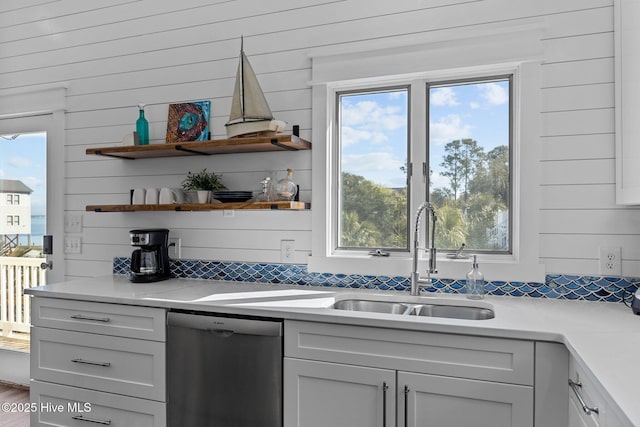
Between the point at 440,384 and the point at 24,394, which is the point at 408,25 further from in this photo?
the point at 24,394

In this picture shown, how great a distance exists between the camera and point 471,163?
2412 millimetres

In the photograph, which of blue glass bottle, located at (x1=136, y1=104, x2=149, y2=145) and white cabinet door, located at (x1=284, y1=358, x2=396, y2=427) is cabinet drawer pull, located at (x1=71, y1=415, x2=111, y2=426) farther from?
blue glass bottle, located at (x1=136, y1=104, x2=149, y2=145)

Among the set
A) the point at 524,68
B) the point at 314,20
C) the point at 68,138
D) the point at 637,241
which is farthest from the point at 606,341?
the point at 68,138

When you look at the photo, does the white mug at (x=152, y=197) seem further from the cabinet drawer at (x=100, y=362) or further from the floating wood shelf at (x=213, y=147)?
the cabinet drawer at (x=100, y=362)

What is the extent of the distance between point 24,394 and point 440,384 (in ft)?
9.94

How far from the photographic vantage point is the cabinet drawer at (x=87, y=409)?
87.0 inches

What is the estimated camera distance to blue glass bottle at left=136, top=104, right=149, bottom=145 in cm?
287

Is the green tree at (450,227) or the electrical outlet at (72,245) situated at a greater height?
the green tree at (450,227)

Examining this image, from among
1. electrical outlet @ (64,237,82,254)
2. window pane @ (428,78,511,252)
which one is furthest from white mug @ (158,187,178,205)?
window pane @ (428,78,511,252)

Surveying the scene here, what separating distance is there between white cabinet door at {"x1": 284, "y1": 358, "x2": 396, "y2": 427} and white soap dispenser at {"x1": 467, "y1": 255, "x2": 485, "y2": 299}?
0.66 m

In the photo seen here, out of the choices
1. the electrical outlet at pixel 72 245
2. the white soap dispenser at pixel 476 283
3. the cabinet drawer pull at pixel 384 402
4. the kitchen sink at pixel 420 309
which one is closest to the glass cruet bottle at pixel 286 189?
the kitchen sink at pixel 420 309

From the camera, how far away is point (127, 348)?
2.25 m

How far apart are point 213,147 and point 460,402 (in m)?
1.77

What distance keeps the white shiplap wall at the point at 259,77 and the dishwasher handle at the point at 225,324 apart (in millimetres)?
681
